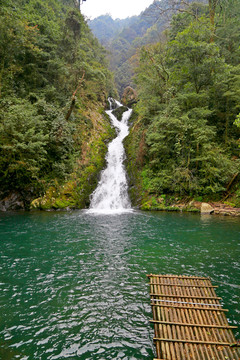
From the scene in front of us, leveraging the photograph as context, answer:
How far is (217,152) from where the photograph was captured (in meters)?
16.7

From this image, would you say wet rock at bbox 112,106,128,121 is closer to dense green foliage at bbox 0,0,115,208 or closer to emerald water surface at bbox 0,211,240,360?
dense green foliage at bbox 0,0,115,208

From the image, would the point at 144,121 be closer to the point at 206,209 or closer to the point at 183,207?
the point at 183,207

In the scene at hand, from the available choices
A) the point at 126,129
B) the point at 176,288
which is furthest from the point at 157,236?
the point at 126,129

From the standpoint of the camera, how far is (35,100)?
822 inches

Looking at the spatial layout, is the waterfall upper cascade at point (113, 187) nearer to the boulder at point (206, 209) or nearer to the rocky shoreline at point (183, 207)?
the rocky shoreline at point (183, 207)

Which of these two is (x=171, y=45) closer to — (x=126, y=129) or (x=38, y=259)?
(x=126, y=129)

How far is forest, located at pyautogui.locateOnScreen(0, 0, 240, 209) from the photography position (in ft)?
54.7

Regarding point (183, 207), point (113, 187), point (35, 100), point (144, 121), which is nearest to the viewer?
point (183, 207)

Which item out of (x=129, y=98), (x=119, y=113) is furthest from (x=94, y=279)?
(x=129, y=98)

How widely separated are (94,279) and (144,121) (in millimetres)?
21391

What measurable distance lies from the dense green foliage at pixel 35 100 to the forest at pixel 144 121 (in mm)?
91

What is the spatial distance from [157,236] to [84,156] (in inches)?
583

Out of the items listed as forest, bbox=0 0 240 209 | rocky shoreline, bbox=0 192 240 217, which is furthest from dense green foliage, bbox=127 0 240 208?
rocky shoreline, bbox=0 192 240 217

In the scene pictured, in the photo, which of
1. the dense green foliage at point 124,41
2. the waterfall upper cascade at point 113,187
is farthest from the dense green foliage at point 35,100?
the dense green foliage at point 124,41
